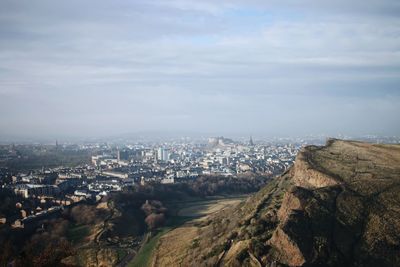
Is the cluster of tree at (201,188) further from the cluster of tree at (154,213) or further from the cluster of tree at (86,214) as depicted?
the cluster of tree at (86,214)

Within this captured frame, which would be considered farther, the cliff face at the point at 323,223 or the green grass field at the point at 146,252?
the green grass field at the point at 146,252

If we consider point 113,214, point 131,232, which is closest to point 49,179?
point 113,214

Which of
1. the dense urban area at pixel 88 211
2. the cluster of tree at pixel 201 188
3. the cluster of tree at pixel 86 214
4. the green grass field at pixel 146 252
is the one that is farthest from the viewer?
the cluster of tree at pixel 201 188

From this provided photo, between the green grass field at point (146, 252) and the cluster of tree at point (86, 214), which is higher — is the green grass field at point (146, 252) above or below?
below

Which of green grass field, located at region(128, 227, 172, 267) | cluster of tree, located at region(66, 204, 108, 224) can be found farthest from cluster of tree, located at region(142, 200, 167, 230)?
cluster of tree, located at region(66, 204, 108, 224)

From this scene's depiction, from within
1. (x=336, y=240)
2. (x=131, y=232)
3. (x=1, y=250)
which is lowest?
(x=131, y=232)

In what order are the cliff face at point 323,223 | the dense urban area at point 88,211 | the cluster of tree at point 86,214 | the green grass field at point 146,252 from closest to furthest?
the cliff face at point 323,223 < the green grass field at point 146,252 < the dense urban area at point 88,211 < the cluster of tree at point 86,214

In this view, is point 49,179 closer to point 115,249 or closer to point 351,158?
point 115,249

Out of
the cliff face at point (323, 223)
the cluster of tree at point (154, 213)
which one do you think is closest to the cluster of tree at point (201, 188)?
the cluster of tree at point (154, 213)
